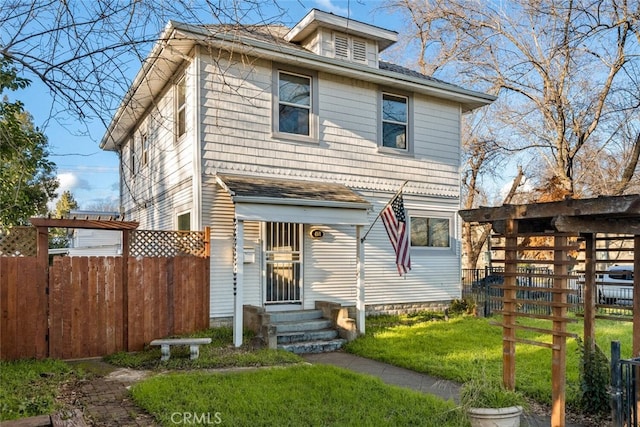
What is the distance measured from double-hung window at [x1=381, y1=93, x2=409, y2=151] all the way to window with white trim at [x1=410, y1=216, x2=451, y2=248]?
6.39ft

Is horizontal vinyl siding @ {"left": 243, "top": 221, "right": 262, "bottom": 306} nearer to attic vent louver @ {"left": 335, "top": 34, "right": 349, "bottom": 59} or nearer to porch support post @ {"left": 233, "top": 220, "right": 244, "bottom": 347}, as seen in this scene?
porch support post @ {"left": 233, "top": 220, "right": 244, "bottom": 347}

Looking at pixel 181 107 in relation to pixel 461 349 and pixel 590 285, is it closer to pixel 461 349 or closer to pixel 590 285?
pixel 461 349

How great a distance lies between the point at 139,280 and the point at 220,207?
6.89 ft

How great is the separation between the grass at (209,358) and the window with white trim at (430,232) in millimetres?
5509

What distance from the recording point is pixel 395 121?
1177 centimetres

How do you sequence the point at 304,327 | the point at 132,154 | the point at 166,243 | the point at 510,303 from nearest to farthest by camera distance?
the point at 510,303, the point at 166,243, the point at 304,327, the point at 132,154

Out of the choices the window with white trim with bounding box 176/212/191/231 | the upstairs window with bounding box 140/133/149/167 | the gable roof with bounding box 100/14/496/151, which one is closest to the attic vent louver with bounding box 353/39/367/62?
the gable roof with bounding box 100/14/496/151

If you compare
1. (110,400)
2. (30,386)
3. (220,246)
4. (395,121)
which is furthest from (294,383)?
(395,121)

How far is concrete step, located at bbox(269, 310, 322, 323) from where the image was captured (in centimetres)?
943

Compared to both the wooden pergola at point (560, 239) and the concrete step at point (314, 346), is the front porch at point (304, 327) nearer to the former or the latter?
the concrete step at point (314, 346)

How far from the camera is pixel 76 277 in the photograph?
7.73 meters

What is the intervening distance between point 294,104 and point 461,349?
6.09m

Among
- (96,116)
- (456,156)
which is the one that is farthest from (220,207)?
(456,156)

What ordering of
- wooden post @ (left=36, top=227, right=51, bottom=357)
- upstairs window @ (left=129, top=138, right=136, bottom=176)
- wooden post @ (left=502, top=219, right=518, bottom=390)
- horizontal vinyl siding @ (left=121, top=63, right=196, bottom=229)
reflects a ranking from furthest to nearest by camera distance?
1. upstairs window @ (left=129, top=138, right=136, bottom=176)
2. horizontal vinyl siding @ (left=121, top=63, right=196, bottom=229)
3. wooden post @ (left=36, top=227, right=51, bottom=357)
4. wooden post @ (left=502, top=219, right=518, bottom=390)
